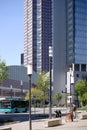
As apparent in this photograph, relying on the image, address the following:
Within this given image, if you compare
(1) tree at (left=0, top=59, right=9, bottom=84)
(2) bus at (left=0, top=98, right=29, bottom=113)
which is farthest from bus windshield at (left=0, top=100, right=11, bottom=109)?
(1) tree at (left=0, top=59, right=9, bottom=84)

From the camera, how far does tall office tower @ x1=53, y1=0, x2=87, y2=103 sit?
598ft

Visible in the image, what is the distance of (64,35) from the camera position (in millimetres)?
189500

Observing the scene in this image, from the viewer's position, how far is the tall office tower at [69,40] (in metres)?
182

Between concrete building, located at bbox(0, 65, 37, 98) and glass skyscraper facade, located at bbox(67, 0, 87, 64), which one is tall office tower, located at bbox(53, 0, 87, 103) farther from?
concrete building, located at bbox(0, 65, 37, 98)

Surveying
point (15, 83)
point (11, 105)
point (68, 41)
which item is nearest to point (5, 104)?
point (11, 105)

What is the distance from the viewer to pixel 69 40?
185250mm

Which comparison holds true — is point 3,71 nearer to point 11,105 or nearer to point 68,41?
point 11,105

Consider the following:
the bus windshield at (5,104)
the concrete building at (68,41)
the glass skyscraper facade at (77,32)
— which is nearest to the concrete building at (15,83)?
the concrete building at (68,41)

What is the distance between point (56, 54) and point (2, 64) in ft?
395

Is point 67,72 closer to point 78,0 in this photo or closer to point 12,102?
point 78,0

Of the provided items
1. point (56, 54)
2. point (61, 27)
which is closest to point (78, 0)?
point (61, 27)

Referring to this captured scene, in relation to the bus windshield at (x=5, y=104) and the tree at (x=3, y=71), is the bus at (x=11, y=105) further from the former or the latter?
the tree at (x=3, y=71)

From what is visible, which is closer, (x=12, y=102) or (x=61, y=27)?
(x=12, y=102)

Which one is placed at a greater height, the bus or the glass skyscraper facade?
the glass skyscraper facade
